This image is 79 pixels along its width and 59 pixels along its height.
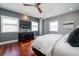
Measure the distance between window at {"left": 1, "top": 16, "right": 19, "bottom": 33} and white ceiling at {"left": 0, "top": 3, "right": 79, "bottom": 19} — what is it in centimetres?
11

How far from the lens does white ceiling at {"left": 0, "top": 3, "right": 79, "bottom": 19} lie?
0.78 meters

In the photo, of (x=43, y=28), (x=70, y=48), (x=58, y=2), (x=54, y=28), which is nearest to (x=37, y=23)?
(x=43, y=28)

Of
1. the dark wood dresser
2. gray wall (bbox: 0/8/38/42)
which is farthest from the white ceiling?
the dark wood dresser

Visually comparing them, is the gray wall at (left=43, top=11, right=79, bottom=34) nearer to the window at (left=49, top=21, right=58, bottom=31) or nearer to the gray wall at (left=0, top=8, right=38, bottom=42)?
the window at (left=49, top=21, right=58, bottom=31)

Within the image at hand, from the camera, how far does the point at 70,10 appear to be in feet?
2.47

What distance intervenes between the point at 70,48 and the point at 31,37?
46 centimetres

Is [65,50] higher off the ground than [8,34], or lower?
lower

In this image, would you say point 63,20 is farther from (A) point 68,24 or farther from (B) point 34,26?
(B) point 34,26

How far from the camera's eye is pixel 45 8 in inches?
33.3

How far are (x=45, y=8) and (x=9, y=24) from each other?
0.45 meters

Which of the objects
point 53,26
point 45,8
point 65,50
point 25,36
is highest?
point 45,8

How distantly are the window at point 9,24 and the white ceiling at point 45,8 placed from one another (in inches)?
4.5

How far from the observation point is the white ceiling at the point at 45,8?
2.56 ft

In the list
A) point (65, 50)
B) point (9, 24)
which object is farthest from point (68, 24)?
point (9, 24)
